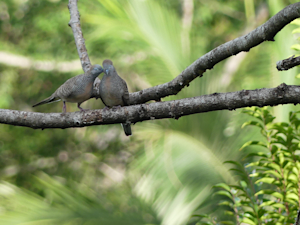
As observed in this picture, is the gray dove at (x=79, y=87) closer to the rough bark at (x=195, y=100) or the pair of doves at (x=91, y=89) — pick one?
the pair of doves at (x=91, y=89)

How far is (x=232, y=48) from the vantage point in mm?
1641

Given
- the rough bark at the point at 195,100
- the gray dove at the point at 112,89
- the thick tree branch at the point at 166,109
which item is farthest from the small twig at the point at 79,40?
the thick tree branch at the point at 166,109

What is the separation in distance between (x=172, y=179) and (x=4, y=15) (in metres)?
6.03

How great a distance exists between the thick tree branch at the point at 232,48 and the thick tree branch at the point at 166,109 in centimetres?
17

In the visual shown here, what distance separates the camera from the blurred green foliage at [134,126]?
13.1 ft

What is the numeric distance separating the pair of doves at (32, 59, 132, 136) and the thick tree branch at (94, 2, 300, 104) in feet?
0.98

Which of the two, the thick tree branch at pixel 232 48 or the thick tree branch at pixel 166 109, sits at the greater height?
the thick tree branch at pixel 232 48

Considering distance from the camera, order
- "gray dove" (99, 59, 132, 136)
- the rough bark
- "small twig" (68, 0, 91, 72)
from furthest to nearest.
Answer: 1. "small twig" (68, 0, 91, 72)
2. "gray dove" (99, 59, 132, 136)
3. the rough bark

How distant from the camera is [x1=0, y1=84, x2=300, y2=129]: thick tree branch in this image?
1.58 meters

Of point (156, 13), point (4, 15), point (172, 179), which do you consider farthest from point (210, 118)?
point (4, 15)

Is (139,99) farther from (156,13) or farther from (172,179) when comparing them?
(156,13)

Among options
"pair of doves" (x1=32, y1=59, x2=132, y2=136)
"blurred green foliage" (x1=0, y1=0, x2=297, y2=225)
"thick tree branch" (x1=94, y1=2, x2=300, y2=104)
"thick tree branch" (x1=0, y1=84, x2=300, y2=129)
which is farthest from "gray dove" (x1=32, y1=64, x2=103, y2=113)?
"blurred green foliage" (x1=0, y1=0, x2=297, y2=225)

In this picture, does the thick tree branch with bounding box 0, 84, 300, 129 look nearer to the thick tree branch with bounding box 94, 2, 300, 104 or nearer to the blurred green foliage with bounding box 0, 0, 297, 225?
the thick tree branch with bounding box 94, 2, 300, 104

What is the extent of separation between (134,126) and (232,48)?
4046 mm
